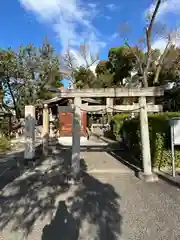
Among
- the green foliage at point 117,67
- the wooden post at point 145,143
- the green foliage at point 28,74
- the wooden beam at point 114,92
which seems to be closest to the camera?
the wooden post at point 145,143

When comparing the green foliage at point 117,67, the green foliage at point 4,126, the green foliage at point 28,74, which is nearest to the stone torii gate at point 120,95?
the green foliage at point 4,126

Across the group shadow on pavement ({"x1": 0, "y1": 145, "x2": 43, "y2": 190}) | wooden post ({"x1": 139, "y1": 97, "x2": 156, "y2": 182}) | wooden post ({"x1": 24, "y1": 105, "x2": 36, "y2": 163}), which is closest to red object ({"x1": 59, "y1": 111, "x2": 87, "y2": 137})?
shadow on pavement ({"x1": 0, "y1": 145, "x2": 43, "y2": 190})

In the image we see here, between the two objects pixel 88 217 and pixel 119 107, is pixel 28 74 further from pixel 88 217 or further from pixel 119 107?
pixel 88 217

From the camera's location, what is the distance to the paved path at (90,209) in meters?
3.64

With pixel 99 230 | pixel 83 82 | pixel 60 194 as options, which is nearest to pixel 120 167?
pixel 60 194

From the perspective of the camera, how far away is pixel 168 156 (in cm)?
716

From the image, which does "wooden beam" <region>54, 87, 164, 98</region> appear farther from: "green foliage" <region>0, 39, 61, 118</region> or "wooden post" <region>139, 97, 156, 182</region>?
"green foliage" <region>0, 39, 61, 118</region>

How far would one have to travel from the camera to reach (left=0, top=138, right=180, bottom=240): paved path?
12.0 ft

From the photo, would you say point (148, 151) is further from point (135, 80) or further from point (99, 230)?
point (135, 80)

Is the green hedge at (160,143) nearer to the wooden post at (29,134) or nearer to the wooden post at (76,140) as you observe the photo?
the wooden post at (76,140)

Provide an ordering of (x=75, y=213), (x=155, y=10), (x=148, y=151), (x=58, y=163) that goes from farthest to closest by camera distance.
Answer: (x=155, y=10), (x=58, y=163), (x=148, y=151), (x=75, y=213)

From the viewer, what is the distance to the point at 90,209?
15.0ft

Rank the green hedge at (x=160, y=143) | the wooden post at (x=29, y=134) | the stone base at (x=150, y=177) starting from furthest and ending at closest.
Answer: the wooden post at (x=29, y=134), the green hedge at (x=160, y=143), the stone base at (x=150, y=177)

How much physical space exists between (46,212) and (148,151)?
3.41 m
